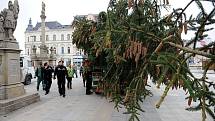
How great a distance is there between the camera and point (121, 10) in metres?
5.23

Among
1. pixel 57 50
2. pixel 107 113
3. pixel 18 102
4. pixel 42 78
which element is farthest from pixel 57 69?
pixel 57 50

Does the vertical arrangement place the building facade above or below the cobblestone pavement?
above

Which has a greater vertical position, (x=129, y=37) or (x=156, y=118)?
(x=129, y=37)

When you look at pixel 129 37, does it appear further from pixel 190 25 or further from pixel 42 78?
pixel 42 78

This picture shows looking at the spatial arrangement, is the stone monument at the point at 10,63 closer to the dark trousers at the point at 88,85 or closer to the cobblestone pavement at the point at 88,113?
the cobblestone pavement at the point at 88,113

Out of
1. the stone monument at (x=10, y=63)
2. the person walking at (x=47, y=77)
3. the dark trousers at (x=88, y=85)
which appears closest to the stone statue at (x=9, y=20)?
the stone monument at (x=10, y=63)

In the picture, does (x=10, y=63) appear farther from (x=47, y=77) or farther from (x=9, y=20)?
A: (x=47, y=77)

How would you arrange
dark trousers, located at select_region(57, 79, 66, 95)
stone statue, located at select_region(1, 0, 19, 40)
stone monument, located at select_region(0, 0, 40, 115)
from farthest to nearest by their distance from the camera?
dark trousers, located at select_region(57, 79, 66, 95) → stone statue, located at select_region(1, 0, 19, 40) → stone monument, located at select_region(0, 0, 40, 115)

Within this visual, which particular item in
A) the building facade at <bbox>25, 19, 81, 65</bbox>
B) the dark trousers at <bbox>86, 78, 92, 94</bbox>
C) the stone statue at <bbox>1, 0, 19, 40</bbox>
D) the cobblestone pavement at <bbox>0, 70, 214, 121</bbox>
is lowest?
the cobblestone pavement at <bbox>0, 70, 214, 121</bbox>

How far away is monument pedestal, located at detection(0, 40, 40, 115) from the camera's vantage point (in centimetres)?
1344

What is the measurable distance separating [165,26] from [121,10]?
0.98 metres

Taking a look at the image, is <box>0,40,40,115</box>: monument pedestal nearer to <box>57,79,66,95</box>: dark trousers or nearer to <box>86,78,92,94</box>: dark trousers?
<box>57,79,66,95</box>: dark trousers

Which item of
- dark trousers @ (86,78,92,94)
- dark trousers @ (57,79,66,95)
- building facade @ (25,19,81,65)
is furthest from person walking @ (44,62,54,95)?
building facade @ (25,19,81,65)

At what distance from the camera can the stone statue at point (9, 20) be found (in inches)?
572
